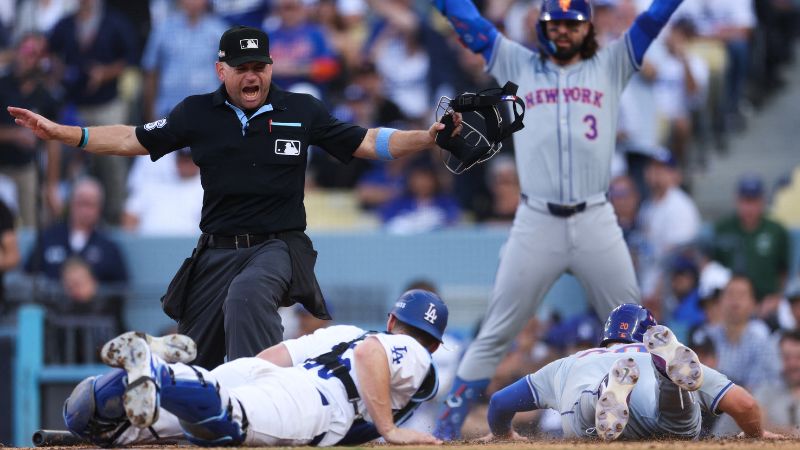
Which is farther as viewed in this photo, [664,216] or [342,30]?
[342,30]

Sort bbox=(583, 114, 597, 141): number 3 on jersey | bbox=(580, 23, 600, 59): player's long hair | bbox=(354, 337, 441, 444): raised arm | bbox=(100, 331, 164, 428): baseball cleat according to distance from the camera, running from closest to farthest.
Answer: bbox=(100, 331, 164, 428): baseball cleat
bbox=(354, 337, 441, 444): raised arm
bbox=(583, 114, 597, 141): number 3 on jersey
bbox=(580, 23, 600, 59): player's long hair

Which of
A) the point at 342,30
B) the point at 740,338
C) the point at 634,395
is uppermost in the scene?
the point at 342,30

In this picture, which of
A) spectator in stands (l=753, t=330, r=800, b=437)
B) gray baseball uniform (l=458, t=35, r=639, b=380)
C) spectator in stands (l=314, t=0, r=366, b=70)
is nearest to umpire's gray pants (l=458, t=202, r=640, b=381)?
gray baseball uniform (l=458, t=35, r=639, b=380)

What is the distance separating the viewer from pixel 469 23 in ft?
28.8

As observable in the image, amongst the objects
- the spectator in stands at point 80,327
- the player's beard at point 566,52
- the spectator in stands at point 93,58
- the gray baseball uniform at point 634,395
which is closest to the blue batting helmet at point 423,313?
the gray baseball uniform at point 634,395

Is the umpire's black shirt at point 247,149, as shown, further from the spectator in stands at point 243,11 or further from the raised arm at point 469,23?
the spectator in stands at point 243,11

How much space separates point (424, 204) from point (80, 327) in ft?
10.9

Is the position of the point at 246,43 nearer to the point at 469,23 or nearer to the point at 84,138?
the point at 84,138

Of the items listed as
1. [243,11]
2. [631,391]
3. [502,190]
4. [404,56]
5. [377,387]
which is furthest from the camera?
[243,11]

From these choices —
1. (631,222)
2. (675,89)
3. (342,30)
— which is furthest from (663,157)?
(342,30)

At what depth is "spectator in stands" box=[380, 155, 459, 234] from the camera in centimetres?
1323

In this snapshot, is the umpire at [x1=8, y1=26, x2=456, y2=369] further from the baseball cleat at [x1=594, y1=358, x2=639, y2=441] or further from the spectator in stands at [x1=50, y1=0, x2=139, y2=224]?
the spectator in stands at [x1=50, y1=0, x2=139, y2=224]

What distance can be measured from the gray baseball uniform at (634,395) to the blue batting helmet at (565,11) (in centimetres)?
200

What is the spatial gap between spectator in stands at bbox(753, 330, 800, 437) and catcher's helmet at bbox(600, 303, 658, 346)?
3.33 m
